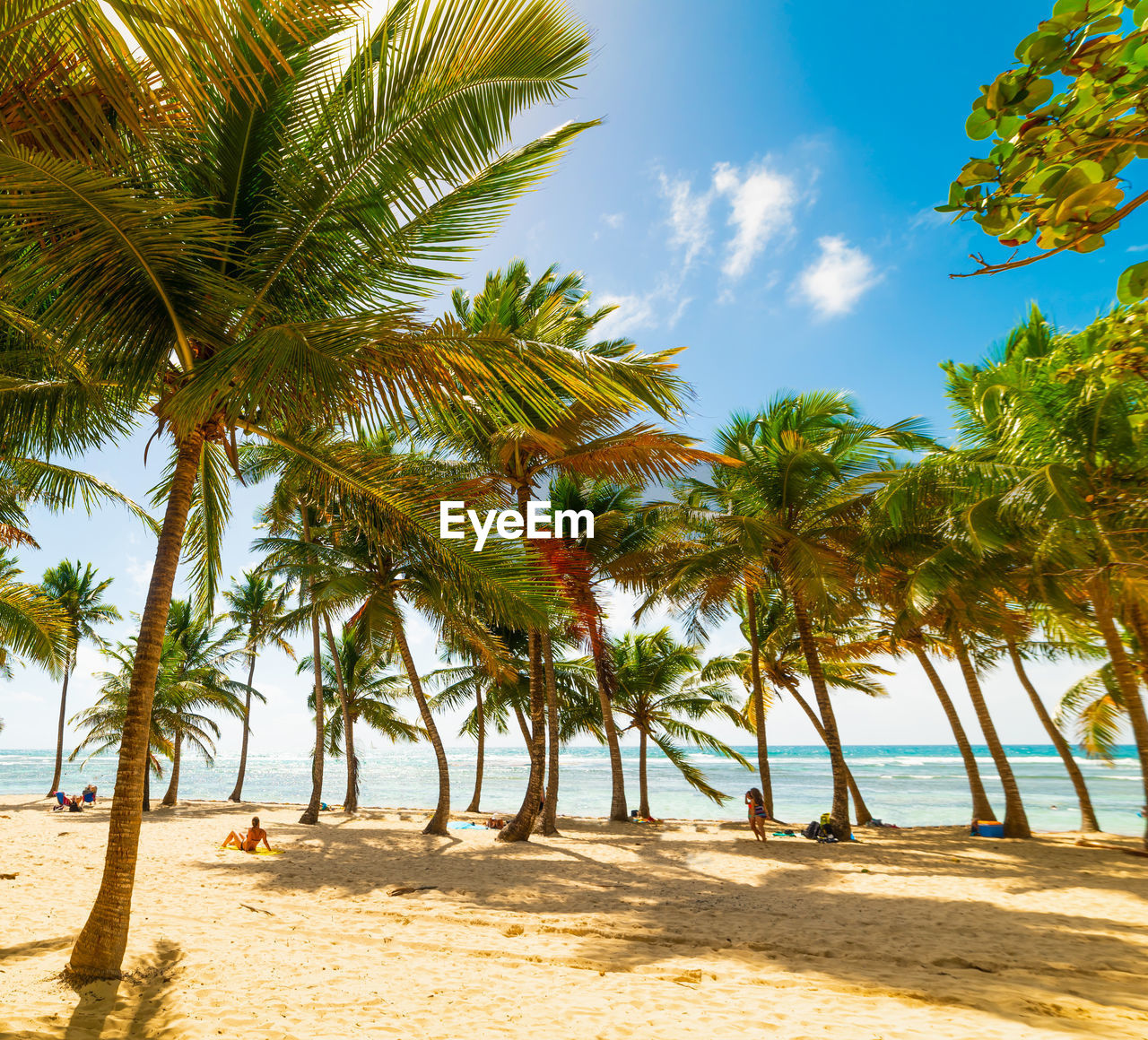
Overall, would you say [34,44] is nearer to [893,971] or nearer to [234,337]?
[234,337]

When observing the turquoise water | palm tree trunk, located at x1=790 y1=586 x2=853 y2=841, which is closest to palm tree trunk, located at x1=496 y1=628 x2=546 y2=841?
palm tree trunk, located at x1=790 y1=586 x2=853 y2=841

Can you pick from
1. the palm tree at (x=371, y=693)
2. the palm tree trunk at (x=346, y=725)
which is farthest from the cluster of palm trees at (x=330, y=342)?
the palm tree at (x=371, y=693)

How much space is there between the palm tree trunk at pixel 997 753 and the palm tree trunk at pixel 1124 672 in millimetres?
2170

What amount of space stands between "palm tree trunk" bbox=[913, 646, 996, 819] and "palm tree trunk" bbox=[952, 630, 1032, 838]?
2.52ft

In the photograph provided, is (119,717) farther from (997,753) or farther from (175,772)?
(997,753)

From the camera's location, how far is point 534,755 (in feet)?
42.9

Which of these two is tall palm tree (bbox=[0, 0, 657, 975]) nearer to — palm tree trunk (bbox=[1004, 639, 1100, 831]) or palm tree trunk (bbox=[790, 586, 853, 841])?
palm tree trunk (bbox=[790, 586, 853, 841])

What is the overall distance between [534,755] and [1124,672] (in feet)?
33.6

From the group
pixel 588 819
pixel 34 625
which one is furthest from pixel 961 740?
pixel 34 625

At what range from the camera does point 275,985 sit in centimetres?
476

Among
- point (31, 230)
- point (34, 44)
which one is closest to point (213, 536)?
point (31, 230)

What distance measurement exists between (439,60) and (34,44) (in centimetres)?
194

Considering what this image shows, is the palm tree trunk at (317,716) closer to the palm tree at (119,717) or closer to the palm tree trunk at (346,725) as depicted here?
the palm tree trunk at (346,725)

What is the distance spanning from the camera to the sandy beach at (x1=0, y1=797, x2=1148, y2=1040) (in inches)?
167
